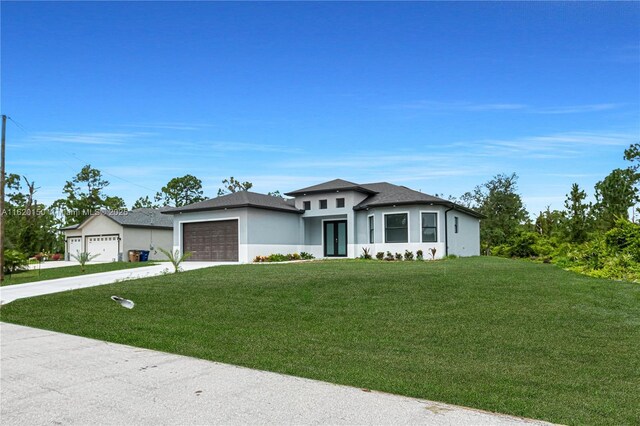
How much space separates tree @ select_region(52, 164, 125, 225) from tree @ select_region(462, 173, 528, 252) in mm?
39329

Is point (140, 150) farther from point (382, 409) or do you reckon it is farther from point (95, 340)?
point (382, 409)

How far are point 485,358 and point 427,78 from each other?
14007mm

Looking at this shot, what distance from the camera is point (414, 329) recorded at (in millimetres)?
8492

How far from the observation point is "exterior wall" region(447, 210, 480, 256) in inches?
1082

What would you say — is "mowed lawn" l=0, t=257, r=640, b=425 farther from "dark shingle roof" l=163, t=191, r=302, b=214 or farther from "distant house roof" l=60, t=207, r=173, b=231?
"distant house roof" l=60, t=207, r=173, b=231

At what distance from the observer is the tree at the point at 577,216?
2427 centimetres

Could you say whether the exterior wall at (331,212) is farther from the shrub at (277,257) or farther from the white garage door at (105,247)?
the white garage door at (105,247)

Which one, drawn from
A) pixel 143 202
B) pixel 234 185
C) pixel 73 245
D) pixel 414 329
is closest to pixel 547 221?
pixel 414 329

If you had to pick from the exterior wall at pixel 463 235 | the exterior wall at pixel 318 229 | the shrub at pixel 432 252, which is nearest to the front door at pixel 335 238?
the exterior wall at pixel 318 229

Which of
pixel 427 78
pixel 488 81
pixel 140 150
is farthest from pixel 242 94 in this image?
pixel 140 150

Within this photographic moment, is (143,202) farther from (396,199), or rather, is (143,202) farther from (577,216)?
(577,216)

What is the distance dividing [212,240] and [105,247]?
12.3 metres

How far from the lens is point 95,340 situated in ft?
26.7

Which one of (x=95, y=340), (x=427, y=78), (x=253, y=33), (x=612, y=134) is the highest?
(x=253, y=33)
